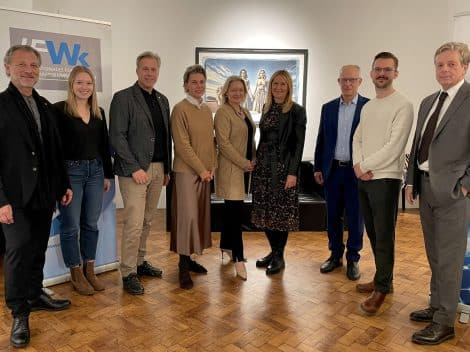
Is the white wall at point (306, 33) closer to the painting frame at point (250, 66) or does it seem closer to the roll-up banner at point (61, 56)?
the painting frame at point (250, 66)

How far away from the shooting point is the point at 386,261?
113 inches

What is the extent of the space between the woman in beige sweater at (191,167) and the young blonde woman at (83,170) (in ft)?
1.72

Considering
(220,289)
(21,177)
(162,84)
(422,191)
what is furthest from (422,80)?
(21,177)

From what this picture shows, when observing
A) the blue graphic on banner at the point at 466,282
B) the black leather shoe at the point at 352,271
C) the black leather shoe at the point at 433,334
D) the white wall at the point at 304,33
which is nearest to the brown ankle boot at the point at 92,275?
the black leather shoe at the point at 352,271

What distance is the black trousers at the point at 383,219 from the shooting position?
2.80m

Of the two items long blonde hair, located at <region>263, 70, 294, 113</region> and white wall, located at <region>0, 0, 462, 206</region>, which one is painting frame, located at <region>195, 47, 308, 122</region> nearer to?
white wall, located at <region>0, 0, 462, 206</region>

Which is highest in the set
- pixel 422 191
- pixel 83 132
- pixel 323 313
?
pixel 83 132

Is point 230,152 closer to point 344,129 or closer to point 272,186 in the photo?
point 272,186

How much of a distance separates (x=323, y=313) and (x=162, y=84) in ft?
12.9

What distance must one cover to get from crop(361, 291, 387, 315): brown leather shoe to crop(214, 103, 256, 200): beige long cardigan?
3.82 ft

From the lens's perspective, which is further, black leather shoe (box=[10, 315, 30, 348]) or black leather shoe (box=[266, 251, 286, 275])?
black leather shoe (box=[266, 251, 286, 275])

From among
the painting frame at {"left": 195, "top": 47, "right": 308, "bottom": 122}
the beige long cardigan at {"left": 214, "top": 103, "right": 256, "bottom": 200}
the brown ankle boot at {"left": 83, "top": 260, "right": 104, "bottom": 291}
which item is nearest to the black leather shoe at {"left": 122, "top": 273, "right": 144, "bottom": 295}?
the brown ankle boot at {"left": 83, "top": 260, "right": 104, "bottom": 291}

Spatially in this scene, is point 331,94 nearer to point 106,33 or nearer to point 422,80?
point 422,80

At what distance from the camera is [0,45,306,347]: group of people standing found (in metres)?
2.72
